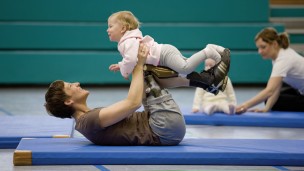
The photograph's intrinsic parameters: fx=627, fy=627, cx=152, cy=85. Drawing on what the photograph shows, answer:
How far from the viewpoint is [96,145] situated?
4.33 metres

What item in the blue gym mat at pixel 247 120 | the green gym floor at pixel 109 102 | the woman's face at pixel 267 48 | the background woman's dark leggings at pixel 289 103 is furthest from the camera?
the background woman's dark leggings at pixel 289 103

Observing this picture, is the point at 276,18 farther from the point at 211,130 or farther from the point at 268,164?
the point at 268,164

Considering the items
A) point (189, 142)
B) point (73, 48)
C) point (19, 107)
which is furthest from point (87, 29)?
point (189, 142)

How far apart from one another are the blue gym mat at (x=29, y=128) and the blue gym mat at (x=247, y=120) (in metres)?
1.23

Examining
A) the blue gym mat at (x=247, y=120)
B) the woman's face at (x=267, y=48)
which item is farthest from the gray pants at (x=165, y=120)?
the woman's face at (x=267, y=48)

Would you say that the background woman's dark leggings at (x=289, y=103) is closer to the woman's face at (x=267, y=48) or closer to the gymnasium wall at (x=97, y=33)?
the woman's face at (x=267, y=48)

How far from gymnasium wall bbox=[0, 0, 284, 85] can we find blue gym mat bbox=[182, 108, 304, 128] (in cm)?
291

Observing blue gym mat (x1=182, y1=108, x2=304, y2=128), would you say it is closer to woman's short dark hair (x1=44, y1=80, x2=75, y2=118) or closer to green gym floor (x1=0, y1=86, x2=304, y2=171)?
green gym floor (x1=0, y1=86, x2=304, y2=171)

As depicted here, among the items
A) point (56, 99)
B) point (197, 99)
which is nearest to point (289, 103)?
point (197, 99)

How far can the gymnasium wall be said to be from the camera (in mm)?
8789

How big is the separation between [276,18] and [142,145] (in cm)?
601

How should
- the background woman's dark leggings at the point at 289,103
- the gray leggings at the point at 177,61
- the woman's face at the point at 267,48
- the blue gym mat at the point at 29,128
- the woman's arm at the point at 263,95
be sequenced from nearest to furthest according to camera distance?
the gray leggings at the point at 177,61 → the blue gym mat at the point at 29,128 → the woman's arm at the point at 263,95 → the woman's face at the point at 267,48 → the background woman's dark leggings at the point at 289,103

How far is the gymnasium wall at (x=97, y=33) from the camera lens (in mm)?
8789

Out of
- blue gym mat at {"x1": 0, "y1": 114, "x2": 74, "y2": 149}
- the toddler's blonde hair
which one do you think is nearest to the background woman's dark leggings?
blue gym mat at {"x1": 0, "y1": 114, "x2": 74, "y2": 149}
